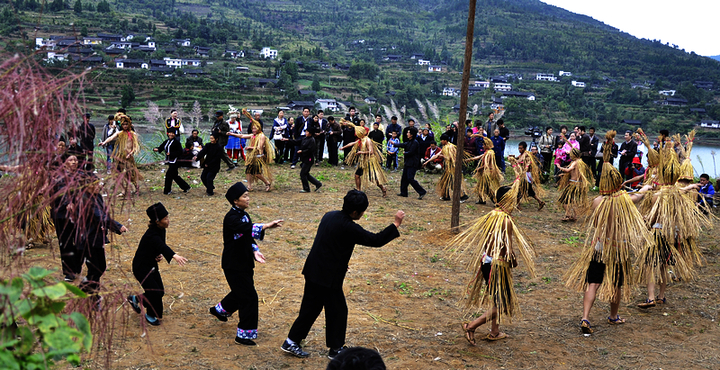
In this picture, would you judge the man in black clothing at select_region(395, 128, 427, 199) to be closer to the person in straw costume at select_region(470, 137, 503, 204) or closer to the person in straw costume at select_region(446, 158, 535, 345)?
the person in straw costume at select_region(470, 137, 503, 204)

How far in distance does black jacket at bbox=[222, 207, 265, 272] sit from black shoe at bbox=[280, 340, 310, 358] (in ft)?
2.71

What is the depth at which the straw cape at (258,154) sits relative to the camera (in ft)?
42.0

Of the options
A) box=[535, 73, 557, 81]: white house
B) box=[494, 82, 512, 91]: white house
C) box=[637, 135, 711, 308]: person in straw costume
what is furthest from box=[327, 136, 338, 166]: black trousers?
box=[535, 73, 557, 81]: white house

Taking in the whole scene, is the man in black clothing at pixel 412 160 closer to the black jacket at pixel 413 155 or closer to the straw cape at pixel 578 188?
the black jacket at pixel 413 155

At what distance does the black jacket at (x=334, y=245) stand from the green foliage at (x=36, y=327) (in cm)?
315

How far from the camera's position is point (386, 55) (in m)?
113

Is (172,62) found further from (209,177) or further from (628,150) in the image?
(628,150)

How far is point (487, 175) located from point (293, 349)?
8.47m

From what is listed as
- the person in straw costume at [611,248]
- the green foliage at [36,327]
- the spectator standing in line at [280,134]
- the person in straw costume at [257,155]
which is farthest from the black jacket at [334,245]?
the spectator standing in line at [280,134]

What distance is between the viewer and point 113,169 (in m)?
2.87

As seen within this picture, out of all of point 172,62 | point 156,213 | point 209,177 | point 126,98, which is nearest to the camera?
point 156,213

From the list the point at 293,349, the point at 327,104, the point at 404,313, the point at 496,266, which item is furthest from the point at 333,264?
the point at 327,104

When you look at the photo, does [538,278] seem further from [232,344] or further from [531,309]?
[232,344]

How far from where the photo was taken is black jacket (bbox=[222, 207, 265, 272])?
5664mm
